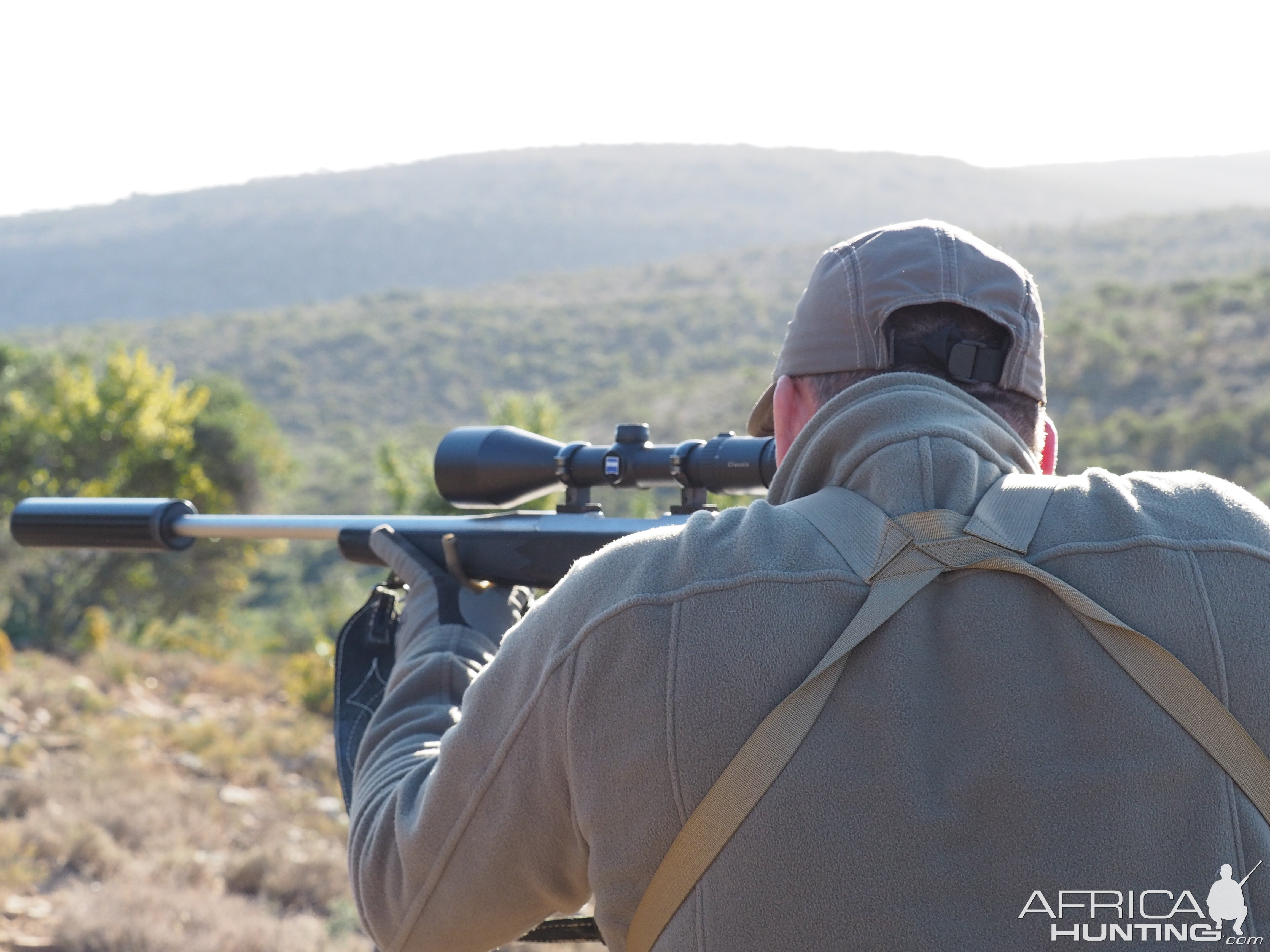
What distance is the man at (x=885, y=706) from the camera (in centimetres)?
120

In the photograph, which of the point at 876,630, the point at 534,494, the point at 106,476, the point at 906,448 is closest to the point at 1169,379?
the point at 106,476

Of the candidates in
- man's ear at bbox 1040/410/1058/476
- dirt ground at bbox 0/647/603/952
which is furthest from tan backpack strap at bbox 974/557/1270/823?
dirt ground at bbox 0/647/603/952

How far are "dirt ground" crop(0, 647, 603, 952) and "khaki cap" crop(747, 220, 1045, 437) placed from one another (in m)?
4.70

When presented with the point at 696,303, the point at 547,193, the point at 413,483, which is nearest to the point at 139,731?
the point at 413,483

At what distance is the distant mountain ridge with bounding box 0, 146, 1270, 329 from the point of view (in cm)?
8838

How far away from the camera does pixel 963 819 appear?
1196mm

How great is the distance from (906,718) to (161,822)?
22.9 ft

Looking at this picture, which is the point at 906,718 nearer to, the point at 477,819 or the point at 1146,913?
the point at 1146,913

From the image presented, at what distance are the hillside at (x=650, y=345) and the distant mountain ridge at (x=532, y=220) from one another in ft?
64.3

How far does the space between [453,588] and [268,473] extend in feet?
56.2

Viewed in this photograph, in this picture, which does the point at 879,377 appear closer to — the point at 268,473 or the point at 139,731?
the point at 139,731

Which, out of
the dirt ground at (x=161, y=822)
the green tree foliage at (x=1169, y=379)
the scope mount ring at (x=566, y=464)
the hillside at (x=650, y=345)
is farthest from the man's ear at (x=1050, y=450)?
the hillside at (x=650, y=345)

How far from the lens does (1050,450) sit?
1.85m

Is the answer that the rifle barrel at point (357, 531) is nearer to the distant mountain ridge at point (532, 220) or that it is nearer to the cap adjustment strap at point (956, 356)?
the cap adjustment strap at point (956, 356)
